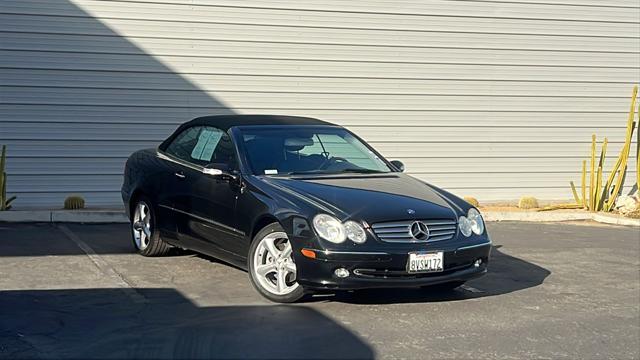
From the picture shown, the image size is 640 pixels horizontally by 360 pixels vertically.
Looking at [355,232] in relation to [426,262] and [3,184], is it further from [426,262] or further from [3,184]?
[3,184]

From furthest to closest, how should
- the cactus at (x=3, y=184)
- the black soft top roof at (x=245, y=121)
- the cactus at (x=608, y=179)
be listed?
the cactus at (x=608, y=179)
the cactus at (x=3, y=184)
the black soft top roof at (x=245, y=121)

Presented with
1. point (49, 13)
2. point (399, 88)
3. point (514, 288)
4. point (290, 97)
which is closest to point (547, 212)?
point (399, 88)

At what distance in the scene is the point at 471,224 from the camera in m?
7.92

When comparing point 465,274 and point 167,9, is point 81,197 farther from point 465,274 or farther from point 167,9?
point 465,274

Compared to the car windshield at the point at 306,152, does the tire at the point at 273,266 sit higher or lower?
lower

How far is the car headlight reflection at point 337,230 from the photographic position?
7.21 meters

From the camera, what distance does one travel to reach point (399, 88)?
13992 millimetres

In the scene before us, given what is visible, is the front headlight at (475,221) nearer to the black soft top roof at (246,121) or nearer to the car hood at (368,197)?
the car hood at (368,197)

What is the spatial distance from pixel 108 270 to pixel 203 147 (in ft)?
4.62

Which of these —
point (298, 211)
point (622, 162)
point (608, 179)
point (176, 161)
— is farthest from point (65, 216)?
point (622, 162)

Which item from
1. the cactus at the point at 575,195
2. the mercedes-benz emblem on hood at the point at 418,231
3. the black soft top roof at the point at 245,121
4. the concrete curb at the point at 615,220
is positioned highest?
the black soft top roof at the point at 245,121

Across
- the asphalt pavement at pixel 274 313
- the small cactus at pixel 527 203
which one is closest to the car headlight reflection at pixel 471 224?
the asphalt pavement at pixel 274 313

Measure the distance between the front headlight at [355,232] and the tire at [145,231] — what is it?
2556 mm

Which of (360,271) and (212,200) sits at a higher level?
(212,200)
